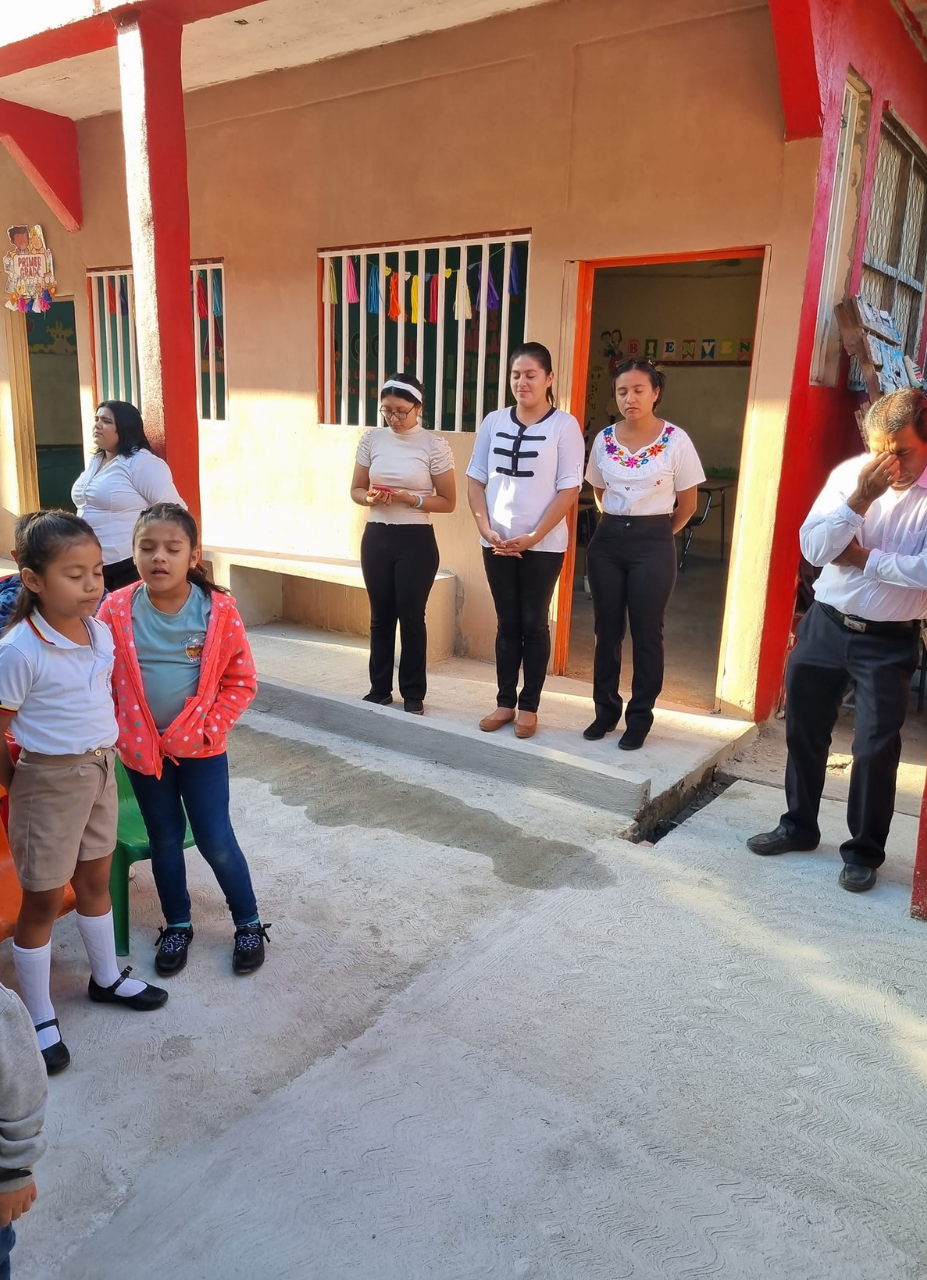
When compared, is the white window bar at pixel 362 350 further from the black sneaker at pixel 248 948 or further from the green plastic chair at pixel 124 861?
the black sneaker at pixel 248 948

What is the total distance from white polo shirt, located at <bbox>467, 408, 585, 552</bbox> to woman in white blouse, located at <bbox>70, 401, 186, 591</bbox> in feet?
4.86

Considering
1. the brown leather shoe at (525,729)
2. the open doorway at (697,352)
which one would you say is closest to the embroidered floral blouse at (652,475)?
the brown leather shoe at (525,729)

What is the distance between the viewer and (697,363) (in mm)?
10914

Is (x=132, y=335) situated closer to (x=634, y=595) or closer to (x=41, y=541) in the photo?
(x=634, y=595)

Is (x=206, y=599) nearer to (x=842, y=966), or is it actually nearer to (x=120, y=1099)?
(x=120, y=1099)

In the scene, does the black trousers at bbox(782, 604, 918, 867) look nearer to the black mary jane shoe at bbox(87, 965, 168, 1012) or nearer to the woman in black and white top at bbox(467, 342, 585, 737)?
the woman in black and white top at bbox(467, 342, 585, 737)

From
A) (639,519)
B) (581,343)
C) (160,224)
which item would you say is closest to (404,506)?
(639,519)

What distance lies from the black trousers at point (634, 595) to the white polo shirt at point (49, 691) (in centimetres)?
252

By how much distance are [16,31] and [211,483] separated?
319cm

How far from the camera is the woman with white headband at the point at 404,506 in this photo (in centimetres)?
440

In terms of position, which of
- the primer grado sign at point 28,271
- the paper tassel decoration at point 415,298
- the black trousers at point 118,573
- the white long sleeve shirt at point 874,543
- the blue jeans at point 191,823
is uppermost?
the primer grado sign at point 28,271

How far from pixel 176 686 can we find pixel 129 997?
2.83 ft

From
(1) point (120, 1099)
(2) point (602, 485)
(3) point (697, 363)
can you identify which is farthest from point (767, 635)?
(3) point (697, 363)

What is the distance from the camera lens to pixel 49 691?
7.22ft
